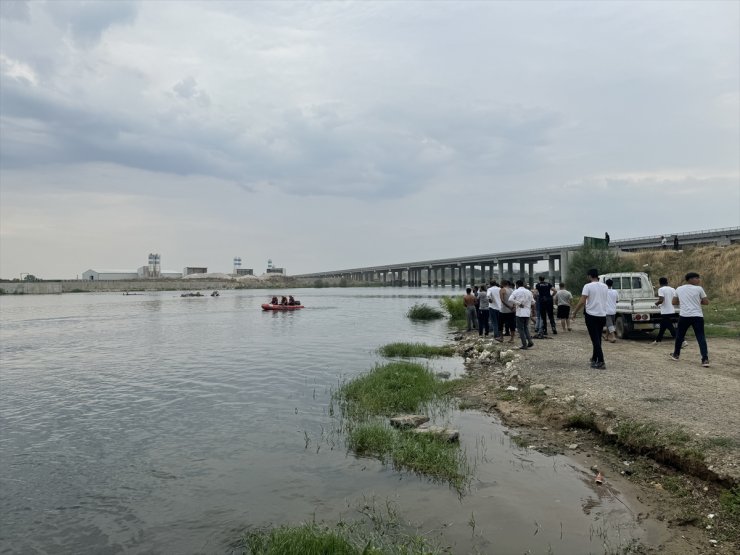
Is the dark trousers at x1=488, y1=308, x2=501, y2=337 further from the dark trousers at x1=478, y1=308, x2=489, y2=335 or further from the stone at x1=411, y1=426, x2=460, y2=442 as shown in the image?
the stone at x1=411, y1=426, x2=460, y2=442

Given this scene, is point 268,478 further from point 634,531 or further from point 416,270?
point 416,270

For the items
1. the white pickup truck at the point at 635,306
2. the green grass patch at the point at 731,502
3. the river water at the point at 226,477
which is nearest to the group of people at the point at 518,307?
the white pickup truck at the point at 635,306

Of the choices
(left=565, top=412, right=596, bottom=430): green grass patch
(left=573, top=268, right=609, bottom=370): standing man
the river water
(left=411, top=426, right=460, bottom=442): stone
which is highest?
(left=573, top=268, right=609, bottom=370): standing man

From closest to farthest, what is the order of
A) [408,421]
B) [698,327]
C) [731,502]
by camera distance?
1. [731,502]
2. [408,421]
3. [698,327]

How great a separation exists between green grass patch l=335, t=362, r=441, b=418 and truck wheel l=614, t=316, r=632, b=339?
828cm

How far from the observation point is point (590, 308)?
473 inches

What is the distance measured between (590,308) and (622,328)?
7595 millimetres

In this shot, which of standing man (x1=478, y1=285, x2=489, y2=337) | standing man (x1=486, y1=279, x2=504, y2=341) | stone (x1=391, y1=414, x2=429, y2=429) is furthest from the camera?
standing man (x1=478, y1=285, x2=489, y2=337)

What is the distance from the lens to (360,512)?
6449 millimetres

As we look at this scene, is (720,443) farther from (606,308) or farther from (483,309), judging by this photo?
(483,309)

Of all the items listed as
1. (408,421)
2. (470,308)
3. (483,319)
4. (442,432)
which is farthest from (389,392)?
(470,308)

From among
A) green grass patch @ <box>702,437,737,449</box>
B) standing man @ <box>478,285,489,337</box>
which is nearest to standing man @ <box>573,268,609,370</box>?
green grass patch @ <box>702,437,737,449</box>

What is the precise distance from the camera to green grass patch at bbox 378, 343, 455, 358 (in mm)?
19375

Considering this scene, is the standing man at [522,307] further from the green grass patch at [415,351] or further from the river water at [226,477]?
the green grass patch at [415,351]
